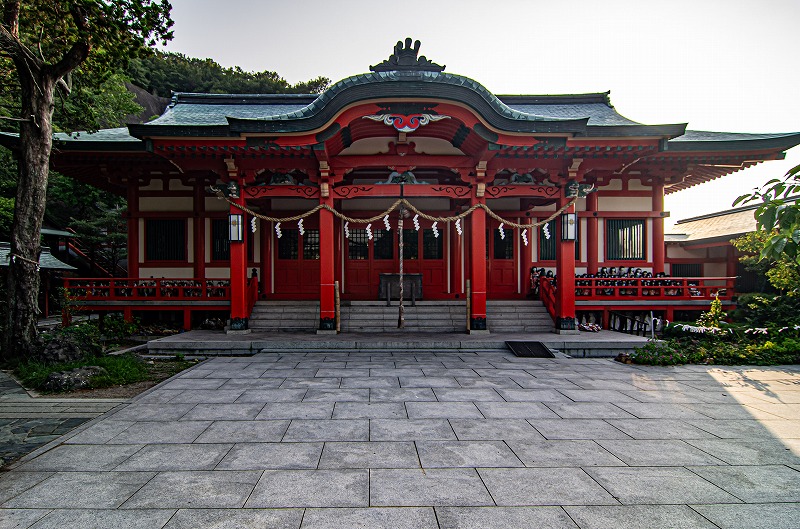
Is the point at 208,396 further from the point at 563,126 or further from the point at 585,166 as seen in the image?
the point at 585,166

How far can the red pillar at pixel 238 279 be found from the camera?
10.6m

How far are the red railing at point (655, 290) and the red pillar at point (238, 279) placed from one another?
9.17 metres

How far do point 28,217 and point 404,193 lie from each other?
8.08 m

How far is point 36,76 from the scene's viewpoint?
8.00 metres

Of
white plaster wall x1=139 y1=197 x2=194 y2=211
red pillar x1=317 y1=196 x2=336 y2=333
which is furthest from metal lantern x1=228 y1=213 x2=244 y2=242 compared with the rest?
white plaster wall x1=139 y1=197 x2=194 y2=211

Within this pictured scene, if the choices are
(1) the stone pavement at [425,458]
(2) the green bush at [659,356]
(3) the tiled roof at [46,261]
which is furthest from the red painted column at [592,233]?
(3) the tiled roof at [46,261]

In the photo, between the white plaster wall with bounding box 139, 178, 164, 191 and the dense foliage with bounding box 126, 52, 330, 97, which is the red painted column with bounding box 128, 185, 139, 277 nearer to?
the white plaster wall with bounding box 139, 178, 164, 191

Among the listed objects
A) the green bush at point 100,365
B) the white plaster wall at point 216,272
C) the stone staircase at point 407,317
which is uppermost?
the white plaster wall at point 216,272

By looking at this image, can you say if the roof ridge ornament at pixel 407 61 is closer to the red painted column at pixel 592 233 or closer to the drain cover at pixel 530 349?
the red painted column at pixel 592 233

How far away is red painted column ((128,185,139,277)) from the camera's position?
41.4 ft

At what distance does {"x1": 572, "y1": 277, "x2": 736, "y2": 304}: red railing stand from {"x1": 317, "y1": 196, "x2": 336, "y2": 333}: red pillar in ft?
22.2

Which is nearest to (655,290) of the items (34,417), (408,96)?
(408,96)

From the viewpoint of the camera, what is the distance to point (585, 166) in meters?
10.6

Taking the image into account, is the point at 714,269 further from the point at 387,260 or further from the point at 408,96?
the point at 408,96
